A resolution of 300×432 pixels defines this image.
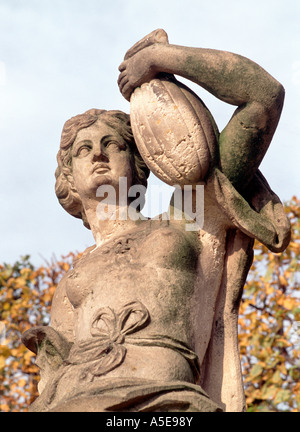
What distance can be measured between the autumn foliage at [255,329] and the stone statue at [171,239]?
13.1 ft

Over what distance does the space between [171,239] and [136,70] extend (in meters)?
0.88

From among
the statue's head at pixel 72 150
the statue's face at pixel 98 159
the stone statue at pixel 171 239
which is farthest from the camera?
the statue's head at pixel 72 150

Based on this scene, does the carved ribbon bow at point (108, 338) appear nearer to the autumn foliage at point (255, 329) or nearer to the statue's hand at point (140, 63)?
the statue's hand at point (140, 63)

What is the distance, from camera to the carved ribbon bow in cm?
400

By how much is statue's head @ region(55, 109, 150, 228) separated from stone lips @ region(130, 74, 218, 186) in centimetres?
37

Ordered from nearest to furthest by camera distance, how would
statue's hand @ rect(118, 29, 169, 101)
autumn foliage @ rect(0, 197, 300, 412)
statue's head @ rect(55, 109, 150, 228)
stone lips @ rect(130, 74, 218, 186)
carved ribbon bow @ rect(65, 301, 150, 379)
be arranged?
1. carved ribbon bow @ rect(65, 301, 150, 379)
2. stone lips @ rect(130, 74, 218, 186)
3. statue's hand @ rect(118, 29, 169, 101)
4. statue's head @ rect(55, 109, 150, 228)
5. autumn foliage @ rect(0, 197, 300, 412)

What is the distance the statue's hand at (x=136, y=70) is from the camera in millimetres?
4461

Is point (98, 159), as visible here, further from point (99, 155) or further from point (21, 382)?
point (21, 382)

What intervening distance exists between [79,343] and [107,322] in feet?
0.61

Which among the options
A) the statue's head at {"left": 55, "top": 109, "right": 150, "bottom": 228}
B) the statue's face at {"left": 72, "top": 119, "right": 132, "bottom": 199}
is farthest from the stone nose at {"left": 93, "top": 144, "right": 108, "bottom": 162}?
the statue's head at {"left": 55, "top": 109, "right": 150, "bottom": 228}

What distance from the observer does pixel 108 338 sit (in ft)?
13.5

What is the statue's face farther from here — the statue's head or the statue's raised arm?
the statue's raised arm

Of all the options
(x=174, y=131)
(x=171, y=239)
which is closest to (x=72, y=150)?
(x=174, y=131)

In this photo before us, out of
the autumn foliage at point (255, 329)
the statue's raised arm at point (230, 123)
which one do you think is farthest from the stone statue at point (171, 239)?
the autumn foliage at point (255, 329)
